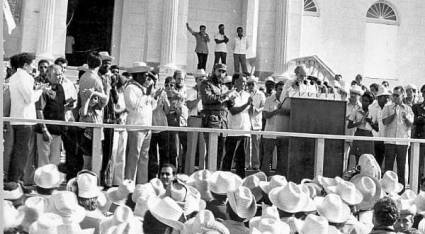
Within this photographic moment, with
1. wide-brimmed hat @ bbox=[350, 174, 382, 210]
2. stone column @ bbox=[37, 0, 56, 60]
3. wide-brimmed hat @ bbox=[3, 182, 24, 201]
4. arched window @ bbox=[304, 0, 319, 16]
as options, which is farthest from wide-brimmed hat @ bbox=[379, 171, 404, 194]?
arched window @ bbox=[304, 0, 319, 16]

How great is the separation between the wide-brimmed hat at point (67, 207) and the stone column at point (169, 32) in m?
18.0

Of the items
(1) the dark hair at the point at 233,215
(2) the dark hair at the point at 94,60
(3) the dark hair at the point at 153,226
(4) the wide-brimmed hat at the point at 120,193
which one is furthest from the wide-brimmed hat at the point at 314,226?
(2) the dark hair at the point at 94,60

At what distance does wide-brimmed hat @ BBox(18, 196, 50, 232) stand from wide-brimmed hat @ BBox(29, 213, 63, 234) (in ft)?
0.51

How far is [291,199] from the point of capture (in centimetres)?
728

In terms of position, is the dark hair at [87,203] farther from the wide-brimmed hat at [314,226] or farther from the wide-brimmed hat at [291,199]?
the wide-brimmed hat at [314,226]

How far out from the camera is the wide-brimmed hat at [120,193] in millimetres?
7992

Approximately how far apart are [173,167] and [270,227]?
332cm

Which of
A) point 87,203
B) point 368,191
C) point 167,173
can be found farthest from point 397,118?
point 87,203

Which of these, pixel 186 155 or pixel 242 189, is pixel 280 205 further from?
pixel 186 155

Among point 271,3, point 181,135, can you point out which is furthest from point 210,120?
point 271,3

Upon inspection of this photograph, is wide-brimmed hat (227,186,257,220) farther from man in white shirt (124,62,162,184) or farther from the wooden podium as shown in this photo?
man in white shirt (124,62,162,184)

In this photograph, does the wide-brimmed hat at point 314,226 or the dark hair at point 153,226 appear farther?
the wide-brimmed hat at point 314,226

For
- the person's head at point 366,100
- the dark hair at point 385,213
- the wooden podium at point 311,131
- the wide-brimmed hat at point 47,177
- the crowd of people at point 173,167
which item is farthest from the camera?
the person's head at point 366,100

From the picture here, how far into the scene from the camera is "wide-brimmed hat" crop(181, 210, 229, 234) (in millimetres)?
5520
